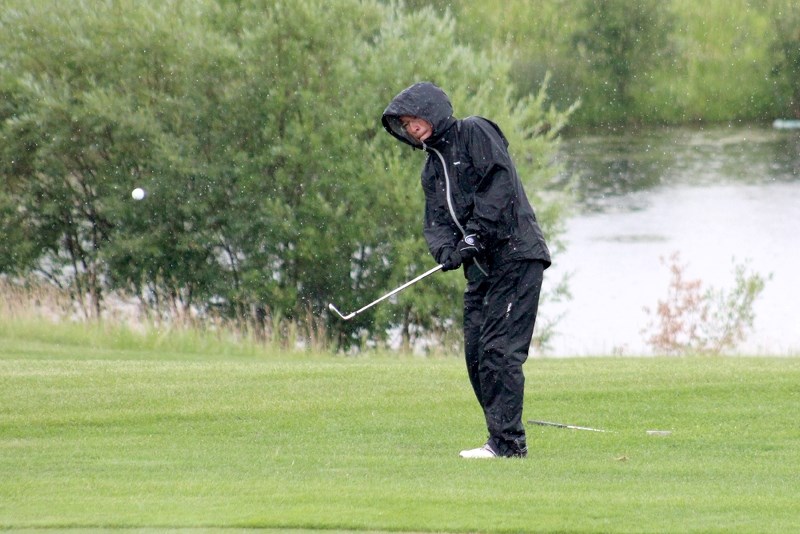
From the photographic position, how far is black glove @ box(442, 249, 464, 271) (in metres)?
6.29

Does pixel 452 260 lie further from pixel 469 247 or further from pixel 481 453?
pixel 481 453

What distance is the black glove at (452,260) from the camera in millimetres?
6293

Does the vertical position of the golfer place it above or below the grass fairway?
above

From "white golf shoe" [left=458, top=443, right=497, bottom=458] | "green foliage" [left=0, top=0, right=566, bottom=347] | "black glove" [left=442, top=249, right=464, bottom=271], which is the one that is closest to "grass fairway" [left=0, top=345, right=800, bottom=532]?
"white golf shoe" [left=458, top=443, right=497, bottom=458]

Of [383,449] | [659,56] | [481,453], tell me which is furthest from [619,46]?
[481,453]

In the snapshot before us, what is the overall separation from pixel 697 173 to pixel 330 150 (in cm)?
1657

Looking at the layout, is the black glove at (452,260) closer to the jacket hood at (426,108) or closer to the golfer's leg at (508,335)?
the golfer's leg at (508,335)

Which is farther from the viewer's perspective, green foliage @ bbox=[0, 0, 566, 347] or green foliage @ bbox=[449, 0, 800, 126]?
green foliage @ bbox=[449, 0, 800, 126]

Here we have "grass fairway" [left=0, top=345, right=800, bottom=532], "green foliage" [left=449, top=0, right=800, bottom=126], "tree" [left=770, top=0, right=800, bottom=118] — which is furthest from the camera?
"tree" [left=770, top=0, right=800, bottom=118]

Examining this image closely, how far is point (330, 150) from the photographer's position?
23.7 meters

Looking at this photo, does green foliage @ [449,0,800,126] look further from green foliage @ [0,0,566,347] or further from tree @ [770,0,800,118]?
green foliage @ [0,0,566,347]

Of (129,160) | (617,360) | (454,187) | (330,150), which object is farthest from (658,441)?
(129,160)

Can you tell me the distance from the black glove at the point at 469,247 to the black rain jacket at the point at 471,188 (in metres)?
0.03

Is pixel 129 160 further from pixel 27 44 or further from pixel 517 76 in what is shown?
pixel 517 76
